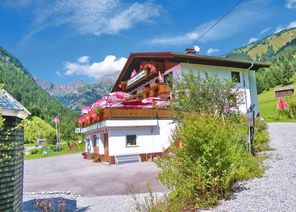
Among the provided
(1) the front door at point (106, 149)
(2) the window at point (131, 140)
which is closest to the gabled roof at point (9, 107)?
(2) the window at point (131, 140)

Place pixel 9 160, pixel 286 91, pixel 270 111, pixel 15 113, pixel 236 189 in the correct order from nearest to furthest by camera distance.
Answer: pixel 15 113 < pixel 9 160 < pixel 236 189 < pixel 270 111 < pixel 286 91

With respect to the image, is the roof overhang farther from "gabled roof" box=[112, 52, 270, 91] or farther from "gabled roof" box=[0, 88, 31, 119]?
"gabled roof" box=[112, 52, 270, 91]

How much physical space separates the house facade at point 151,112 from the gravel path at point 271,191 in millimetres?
8699

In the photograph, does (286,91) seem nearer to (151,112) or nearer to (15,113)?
(151,112)

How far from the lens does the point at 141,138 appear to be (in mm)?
24328

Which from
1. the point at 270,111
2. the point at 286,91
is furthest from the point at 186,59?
the point at 286,91

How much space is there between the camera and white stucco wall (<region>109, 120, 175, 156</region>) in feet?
77.2

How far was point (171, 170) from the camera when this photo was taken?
942 centimetres

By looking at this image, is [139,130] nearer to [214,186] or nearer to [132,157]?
[132,157]

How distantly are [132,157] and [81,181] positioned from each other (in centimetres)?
633

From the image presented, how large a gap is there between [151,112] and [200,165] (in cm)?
1522

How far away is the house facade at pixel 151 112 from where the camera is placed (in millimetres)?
23500

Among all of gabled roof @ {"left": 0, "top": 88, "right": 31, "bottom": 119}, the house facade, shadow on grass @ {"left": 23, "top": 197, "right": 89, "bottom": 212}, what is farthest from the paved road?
gabled roof @ {"left": 0, "top": 88, "right": 31, "bottom": 119}

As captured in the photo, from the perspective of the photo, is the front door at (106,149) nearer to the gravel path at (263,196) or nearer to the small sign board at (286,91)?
the gravel path at (263,196)
